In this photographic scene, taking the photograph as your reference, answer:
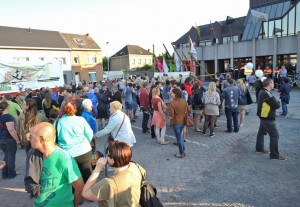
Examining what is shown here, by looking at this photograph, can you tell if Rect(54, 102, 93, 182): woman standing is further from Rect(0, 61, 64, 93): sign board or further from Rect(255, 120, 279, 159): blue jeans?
Rect(0, 61, 64, 93): sign board

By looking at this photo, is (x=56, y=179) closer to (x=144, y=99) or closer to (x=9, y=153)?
(x=9, y=153)

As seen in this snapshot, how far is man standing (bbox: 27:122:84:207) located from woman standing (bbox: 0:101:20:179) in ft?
10.3

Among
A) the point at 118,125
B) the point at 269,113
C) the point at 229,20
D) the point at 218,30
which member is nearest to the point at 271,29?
the point at 218,30

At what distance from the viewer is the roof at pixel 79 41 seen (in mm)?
38275

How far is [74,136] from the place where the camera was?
3.75 meters

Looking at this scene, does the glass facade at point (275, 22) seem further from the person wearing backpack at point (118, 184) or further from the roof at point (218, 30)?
the person wearing backpack at point (118, 184)

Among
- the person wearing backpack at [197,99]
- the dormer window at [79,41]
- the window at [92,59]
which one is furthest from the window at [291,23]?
the dormer window at [79,41]

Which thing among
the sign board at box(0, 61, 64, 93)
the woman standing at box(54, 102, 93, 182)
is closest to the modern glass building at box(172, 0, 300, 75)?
the sign board at box(0, 61, 64, 93)

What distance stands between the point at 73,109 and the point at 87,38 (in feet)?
137

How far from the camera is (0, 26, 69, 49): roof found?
31188 mm

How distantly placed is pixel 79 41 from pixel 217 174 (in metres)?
39.4

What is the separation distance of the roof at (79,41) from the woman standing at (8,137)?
34.7m

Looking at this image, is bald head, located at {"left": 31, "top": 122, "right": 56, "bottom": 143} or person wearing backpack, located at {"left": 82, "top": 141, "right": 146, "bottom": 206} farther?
bald head, located at {"left": 31, "top": 122, "right": 56, "bottom": 143}

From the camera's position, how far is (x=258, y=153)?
6.21m
